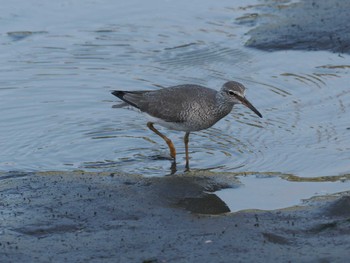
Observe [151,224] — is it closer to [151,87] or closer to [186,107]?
[186,107]

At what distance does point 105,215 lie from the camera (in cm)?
858

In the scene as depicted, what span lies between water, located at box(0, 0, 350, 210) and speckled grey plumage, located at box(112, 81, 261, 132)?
0.53 meters

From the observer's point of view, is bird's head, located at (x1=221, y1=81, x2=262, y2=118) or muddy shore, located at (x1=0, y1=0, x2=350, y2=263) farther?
bird's head, located at (x1=221, y1=81, x2=262, y2=118)

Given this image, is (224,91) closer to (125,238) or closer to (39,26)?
(125,238)

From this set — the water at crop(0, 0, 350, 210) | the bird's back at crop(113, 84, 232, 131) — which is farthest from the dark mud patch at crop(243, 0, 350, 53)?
the bird's back at crop(113, 84, 232, 131)

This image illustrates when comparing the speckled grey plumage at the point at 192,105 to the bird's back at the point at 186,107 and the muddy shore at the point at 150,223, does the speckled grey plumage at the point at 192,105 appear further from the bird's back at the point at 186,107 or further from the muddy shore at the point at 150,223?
the muddy shore at the point at 150,223

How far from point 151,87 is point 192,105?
9.31 ft

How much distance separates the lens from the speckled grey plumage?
10.7 metres

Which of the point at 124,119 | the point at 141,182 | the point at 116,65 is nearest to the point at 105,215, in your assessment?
the point at 141,182

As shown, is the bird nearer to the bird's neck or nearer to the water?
the bird's neck

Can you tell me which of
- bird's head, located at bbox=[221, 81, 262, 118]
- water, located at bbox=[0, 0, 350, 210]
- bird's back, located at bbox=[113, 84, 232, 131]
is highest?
bird's head, located at bbox=[221, 81, 262, 118]

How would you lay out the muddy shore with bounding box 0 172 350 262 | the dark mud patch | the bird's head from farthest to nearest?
1. the dark mud patch
2. the bird's head
3. the muddy shore with bounding box 0 172 350 262

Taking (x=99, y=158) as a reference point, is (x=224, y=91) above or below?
above

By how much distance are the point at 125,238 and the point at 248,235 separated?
119cm
